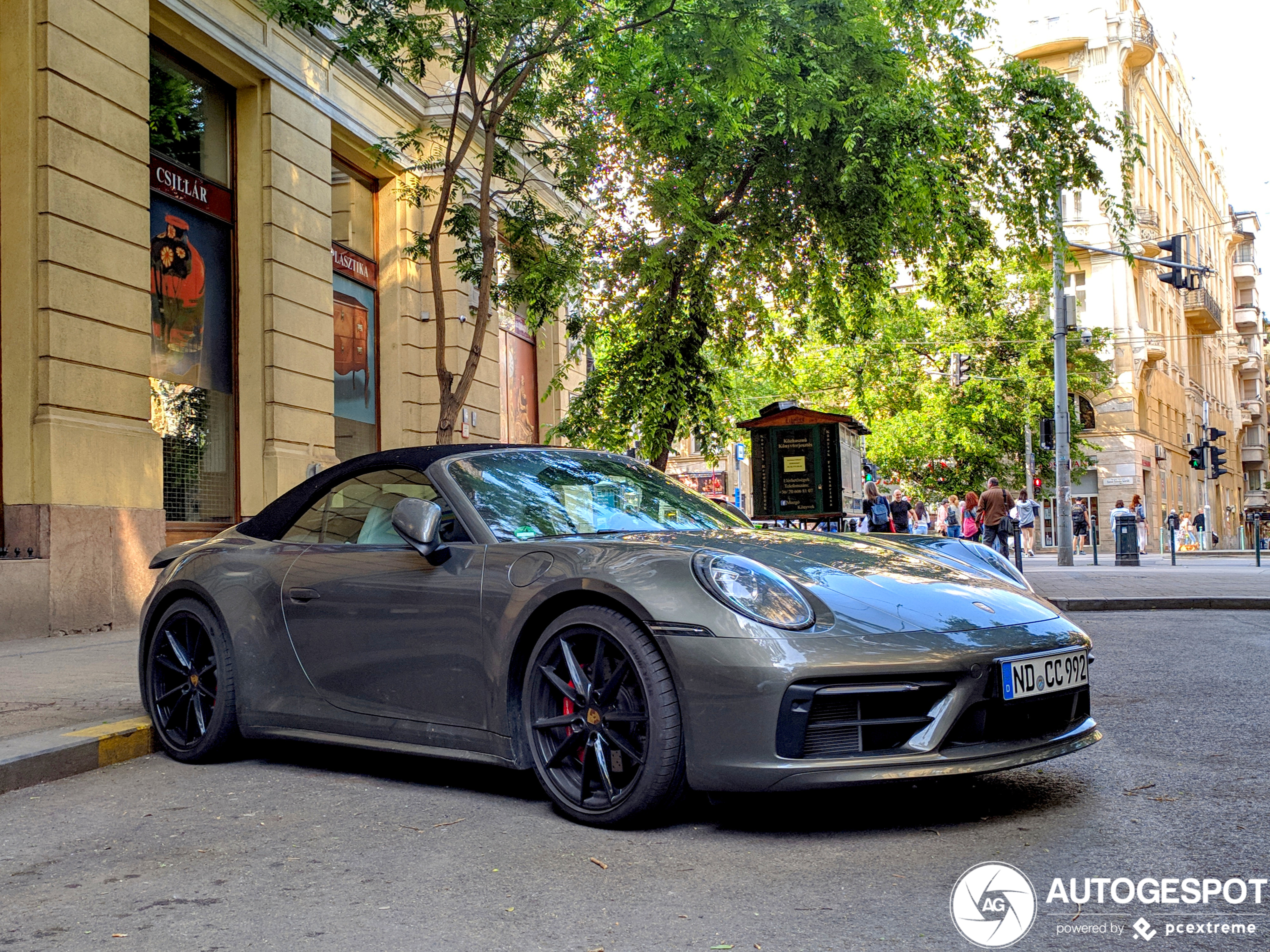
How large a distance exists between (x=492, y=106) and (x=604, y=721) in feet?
34.4

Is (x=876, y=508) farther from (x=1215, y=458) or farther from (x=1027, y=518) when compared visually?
(x=1215, y=458)

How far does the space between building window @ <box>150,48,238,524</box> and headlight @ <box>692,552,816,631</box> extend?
9.22 metres

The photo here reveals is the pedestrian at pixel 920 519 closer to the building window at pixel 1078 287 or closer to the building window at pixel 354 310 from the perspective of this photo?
the building window at pixel 1078 287

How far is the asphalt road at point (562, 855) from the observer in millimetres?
2848

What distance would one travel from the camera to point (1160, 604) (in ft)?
40.5

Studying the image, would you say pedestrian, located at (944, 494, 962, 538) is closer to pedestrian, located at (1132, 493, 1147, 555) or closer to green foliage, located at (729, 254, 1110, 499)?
green foliage, located at (729, 254, 1110, 499)

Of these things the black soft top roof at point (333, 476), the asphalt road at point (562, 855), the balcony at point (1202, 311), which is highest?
the balcony at point (1202, 311)

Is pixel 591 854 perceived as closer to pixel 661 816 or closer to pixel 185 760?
pixel 661 816

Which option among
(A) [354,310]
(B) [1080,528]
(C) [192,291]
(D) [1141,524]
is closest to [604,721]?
(C) [192,291]

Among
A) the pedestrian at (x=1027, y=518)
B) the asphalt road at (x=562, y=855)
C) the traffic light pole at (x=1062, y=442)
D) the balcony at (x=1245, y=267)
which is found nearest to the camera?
the asphalt road at (x=562, y=855)

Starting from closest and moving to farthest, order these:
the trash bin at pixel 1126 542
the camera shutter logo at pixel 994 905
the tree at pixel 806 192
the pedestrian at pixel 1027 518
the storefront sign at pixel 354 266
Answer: the camera shutter logo at pixel 994 905
the tree at pixel 806 192
the storefront sign at pixel 354 266
the trash bin at pixel 1126 542
the pedestrian at pixel 1027 518

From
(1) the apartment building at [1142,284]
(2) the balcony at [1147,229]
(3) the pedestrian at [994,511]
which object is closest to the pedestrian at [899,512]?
(3) the pedestrian at [994,511]

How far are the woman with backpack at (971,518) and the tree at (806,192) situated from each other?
8179 millimetres

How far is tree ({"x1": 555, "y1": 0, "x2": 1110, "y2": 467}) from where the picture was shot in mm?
13047
